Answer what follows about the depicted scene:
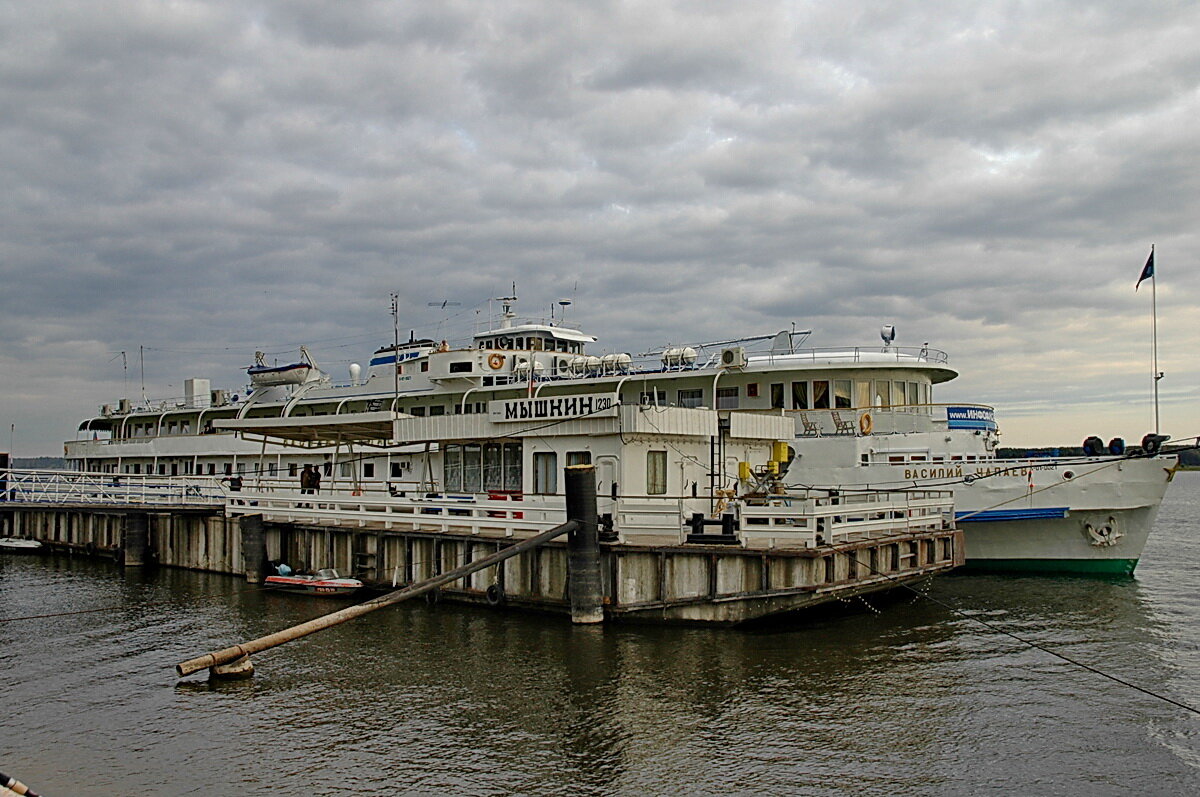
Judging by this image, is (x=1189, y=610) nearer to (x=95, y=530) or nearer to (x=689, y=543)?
(x=689, y=543)

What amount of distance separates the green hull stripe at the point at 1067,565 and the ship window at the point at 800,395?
7.67m

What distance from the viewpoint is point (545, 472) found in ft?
78.9

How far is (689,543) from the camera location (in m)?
19.5

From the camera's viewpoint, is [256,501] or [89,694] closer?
[89,694]

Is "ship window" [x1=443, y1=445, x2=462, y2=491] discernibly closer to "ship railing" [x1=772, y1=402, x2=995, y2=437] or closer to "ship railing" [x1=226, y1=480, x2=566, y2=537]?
"ship railing" [x1=226, y1=480, x2=566, y2=537]

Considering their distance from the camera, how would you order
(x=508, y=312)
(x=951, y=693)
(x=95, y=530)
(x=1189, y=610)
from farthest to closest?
1. (x=508, y=312)
2. (x=95, y=530)
3. (x=1189, y=610)
4. (x=951, y=693)

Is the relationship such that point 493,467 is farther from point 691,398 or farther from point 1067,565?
point 1067,565

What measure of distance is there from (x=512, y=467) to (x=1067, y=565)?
17013mm

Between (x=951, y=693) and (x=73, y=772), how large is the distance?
43.1ft

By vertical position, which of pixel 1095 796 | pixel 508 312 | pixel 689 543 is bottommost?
pixel 1095 796

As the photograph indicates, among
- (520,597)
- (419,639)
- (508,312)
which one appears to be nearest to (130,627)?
(419,639)

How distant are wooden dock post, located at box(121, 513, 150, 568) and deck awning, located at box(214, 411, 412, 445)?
236 inches

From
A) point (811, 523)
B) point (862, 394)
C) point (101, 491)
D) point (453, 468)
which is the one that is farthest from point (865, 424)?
point (101, 491)

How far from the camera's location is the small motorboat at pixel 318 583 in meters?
24.6
